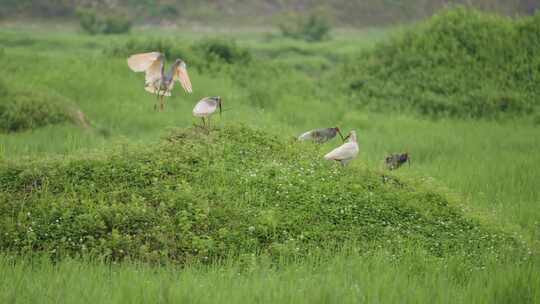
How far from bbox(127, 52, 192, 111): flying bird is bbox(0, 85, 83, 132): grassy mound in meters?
3.58

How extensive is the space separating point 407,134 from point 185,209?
19.7 ft

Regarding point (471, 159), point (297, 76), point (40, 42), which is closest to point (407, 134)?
point (471, 159)

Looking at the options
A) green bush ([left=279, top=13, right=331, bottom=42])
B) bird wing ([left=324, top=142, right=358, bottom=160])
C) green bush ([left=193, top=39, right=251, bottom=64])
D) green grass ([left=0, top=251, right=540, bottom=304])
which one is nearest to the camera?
green grass ([left=0, top=251, right=540, bottom=304])

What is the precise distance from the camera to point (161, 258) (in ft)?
18.2

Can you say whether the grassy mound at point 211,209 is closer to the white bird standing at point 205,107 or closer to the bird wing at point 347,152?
the bird wing at point 347,152

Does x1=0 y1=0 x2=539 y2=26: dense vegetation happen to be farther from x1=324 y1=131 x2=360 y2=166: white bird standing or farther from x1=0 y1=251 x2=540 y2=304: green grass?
x1=0 y1=251 x2=540 y2=304: green grass

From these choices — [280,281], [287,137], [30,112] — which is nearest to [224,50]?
[30,112]

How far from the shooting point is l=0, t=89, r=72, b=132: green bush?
404 inches

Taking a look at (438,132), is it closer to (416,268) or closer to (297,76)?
(297,76)

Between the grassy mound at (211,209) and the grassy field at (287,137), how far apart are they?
0.73ft

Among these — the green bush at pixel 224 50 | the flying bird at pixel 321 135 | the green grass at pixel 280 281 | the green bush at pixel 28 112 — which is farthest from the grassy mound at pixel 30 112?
the green bush at pixel 224 50

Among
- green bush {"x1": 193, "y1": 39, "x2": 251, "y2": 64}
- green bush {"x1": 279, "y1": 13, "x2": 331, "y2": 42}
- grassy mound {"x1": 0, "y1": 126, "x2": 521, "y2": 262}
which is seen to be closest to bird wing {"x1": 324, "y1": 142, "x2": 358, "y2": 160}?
grassy mound {"x1": 0, "y1": 126, "x2": 521, "y2": 262}

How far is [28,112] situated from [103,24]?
1437 centimetres

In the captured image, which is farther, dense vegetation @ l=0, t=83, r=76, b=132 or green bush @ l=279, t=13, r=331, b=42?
green bush @ l=279, t=13, r=331, b=42
